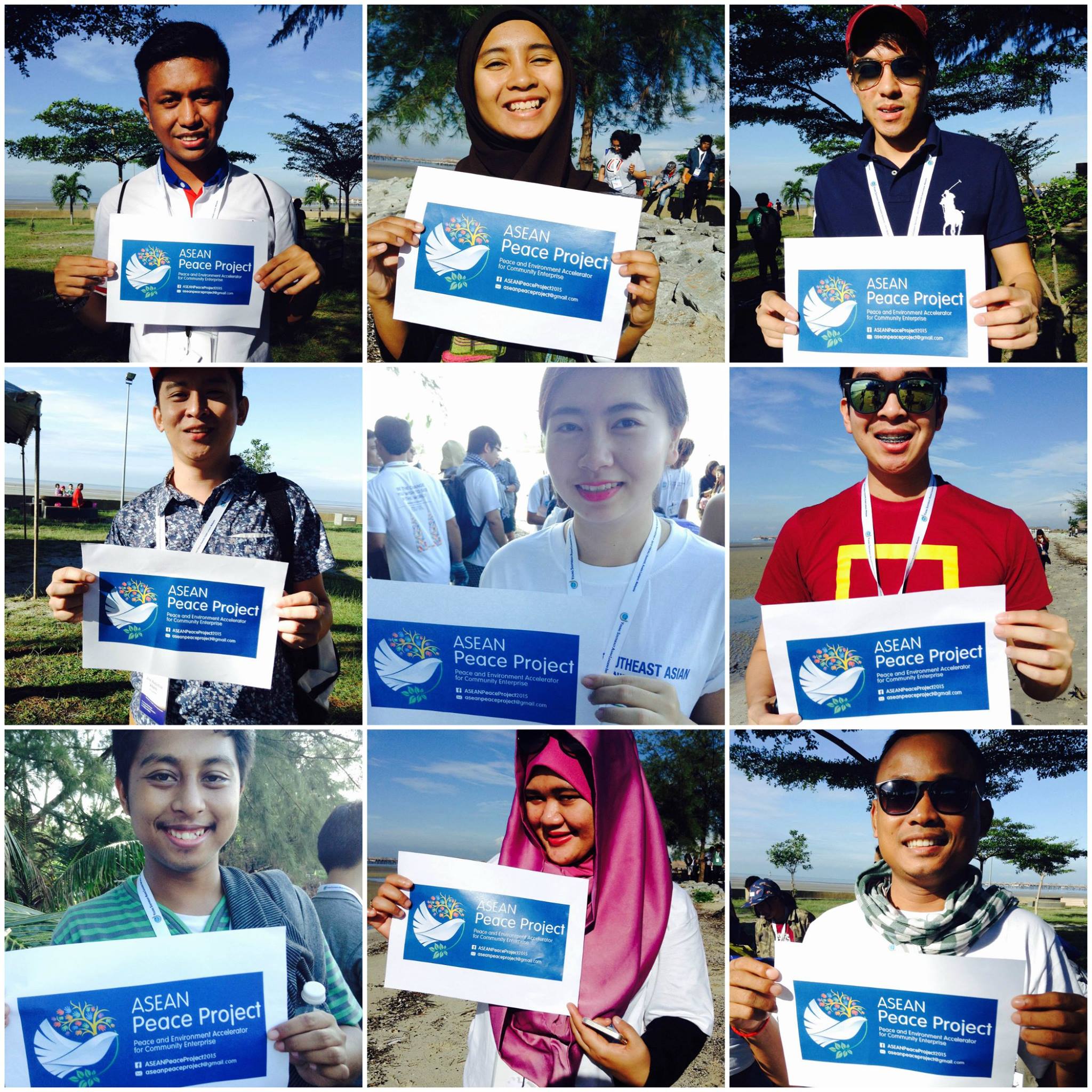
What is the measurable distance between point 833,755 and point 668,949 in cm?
103

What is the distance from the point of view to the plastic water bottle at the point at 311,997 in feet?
14.3

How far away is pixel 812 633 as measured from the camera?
4.23m

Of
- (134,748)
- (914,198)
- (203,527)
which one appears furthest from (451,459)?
(914,198)

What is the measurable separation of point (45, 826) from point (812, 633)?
3.31 m

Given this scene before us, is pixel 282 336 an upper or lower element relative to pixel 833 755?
upper

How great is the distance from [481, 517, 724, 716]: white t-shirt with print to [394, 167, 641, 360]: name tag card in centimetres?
84

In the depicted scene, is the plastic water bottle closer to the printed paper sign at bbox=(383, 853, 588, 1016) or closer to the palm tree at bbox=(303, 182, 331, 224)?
the printed paper sign at bbox=(383, 853, 588, 1016)

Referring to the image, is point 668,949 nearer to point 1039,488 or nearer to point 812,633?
point 812,633

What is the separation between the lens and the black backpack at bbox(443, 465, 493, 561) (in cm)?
434

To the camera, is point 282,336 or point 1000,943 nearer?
point 1000,943

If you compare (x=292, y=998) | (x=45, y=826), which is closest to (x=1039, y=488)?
(x=292, y=998)

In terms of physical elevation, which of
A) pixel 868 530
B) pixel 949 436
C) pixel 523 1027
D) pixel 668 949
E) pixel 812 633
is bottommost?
pixel 523 1027

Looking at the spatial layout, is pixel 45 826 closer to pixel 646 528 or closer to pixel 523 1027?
pixel 523 1027

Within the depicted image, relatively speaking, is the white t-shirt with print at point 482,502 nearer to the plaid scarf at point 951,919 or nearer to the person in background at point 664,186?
the person in background at point 664,186
